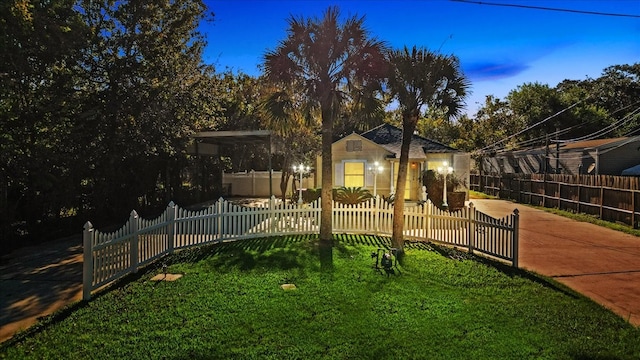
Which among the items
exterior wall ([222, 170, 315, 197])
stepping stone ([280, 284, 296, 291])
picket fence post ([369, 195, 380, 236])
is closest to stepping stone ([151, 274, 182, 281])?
stepping stone ([280, 284, 296, 291])

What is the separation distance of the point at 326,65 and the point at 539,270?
6.36m

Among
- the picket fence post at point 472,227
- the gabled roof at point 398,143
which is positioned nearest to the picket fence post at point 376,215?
the picket fence post at point 472,227

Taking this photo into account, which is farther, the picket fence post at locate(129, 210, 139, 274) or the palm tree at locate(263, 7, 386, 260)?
the palm tree at locate(263, 7, 386, 260)

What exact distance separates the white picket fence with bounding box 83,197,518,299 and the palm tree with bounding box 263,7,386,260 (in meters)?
1.09

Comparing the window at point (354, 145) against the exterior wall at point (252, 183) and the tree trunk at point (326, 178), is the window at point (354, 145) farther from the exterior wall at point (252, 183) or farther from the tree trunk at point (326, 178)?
the tree trunk at point (326, 178)

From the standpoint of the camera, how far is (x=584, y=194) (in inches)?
607

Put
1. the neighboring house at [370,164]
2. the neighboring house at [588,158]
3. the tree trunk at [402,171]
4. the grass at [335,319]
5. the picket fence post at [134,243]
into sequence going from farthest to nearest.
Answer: the neighboring house at [588,158] < the neighboring house at [370,164] < the tree trunk at [402,171] < the picket fence post at [134,243] < the grass at [335,319]

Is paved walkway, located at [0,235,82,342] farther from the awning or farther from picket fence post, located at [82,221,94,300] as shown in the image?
the awning

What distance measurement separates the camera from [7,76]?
882 cm

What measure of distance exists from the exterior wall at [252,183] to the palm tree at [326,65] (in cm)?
1378

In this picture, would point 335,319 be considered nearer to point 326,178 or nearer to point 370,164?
point 326,178

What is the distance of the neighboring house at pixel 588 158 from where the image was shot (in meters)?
20.7

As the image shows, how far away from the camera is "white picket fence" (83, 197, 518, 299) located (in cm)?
613

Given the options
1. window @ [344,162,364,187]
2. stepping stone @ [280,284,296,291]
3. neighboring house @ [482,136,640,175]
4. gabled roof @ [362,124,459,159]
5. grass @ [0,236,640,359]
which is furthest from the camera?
neighboring house @ [482,136,640,175]
